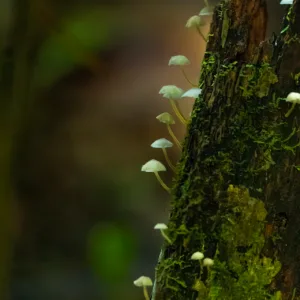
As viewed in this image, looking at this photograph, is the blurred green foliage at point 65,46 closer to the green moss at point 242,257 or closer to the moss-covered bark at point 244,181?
the moss-covered bark at point 244,181

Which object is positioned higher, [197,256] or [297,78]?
[297,78]

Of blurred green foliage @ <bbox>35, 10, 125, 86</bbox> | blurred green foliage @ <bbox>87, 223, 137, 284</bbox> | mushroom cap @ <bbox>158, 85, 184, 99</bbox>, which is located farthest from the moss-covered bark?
blurred green foliage @ <bbox>87, 223, 137, 284</bbox>

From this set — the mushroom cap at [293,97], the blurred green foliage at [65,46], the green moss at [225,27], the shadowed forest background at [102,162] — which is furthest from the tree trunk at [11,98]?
the shadowed forest background at [102,162]

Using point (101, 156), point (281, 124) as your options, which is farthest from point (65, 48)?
A: point (101, 156)

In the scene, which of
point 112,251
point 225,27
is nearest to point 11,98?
point 225,27

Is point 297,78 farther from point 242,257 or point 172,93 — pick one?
point 242,257

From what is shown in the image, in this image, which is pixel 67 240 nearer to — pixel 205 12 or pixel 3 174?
pixel 3 174

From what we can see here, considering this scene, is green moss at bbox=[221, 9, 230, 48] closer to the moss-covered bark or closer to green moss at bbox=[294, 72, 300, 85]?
the moss-covered bark
